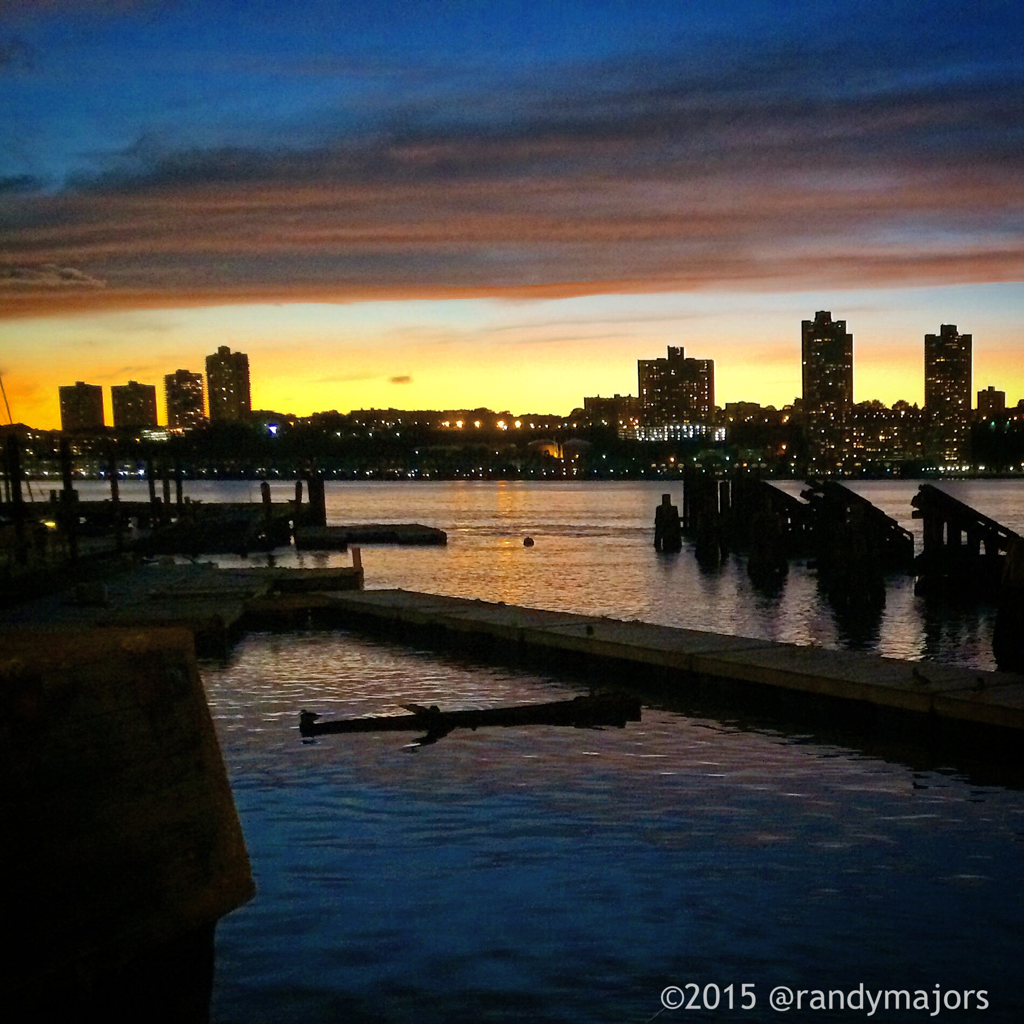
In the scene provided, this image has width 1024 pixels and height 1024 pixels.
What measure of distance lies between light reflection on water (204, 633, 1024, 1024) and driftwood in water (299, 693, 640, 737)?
215mm

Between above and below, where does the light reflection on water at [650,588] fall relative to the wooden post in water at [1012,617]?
below

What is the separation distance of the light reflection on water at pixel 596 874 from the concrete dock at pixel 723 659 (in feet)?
3.63

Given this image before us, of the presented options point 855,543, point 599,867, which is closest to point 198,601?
point 599,867

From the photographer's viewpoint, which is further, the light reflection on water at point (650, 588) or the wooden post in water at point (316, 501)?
the wooden post in water at point (316, 501)

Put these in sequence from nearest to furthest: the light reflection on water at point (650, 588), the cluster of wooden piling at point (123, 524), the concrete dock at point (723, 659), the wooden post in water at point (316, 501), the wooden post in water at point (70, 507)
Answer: the concrete dock at point (723, 659), the light reflection on water at point (650, 588), the cluster of wooden piling at point (123, 524), the wooden post in water at point (70, 507), the wooden post in water at point (316, 501)

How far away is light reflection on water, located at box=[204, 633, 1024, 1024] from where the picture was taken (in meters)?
9.24

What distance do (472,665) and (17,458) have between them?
19.5 meters

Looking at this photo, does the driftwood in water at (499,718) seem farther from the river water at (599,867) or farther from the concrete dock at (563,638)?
the concrete dock at (563,638)

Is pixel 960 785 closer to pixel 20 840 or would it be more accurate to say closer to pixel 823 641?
pixel 20 840

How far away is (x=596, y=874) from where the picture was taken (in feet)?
37.8

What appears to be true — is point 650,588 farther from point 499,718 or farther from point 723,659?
point 499,718

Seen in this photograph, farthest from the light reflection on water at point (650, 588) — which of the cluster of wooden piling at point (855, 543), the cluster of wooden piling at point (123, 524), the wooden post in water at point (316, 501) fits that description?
the wooden post in water at point (316, 501)

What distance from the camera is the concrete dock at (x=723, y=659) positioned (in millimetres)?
16219

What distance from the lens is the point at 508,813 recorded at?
13.7 meters
